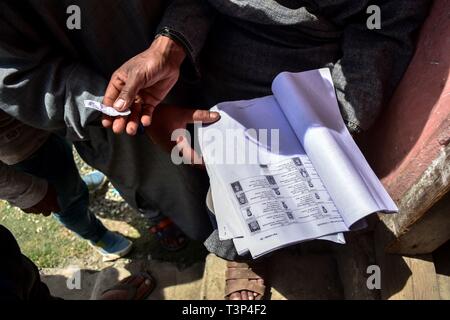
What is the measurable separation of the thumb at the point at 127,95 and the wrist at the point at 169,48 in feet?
0.47

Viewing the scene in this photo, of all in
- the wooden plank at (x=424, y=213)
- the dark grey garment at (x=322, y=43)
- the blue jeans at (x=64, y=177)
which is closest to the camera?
the wooden plank at (x=424, y=213)

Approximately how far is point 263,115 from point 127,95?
401mm

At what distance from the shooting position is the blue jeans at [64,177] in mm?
1548

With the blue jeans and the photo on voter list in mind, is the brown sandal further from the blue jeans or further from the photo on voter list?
the blue jeans

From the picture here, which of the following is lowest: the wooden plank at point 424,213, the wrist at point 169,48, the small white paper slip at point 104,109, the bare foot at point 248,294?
the bare foot at point 248,294

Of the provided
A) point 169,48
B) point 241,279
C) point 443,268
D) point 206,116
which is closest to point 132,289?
point 241,279

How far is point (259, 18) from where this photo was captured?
1.23 metres

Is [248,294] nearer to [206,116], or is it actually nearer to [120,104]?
[206,116]

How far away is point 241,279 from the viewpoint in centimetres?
166

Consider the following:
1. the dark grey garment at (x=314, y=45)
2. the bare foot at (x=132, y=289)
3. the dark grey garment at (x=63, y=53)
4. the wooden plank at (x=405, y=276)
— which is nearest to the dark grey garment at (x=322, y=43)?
the dark grey garment at (x=314, y=45)

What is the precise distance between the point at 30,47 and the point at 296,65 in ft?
2.53

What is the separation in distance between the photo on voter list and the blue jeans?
12 millimetres

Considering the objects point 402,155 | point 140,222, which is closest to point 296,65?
point 402,155

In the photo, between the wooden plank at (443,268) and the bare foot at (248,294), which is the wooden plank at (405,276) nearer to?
the wooden plank at (443,268)
